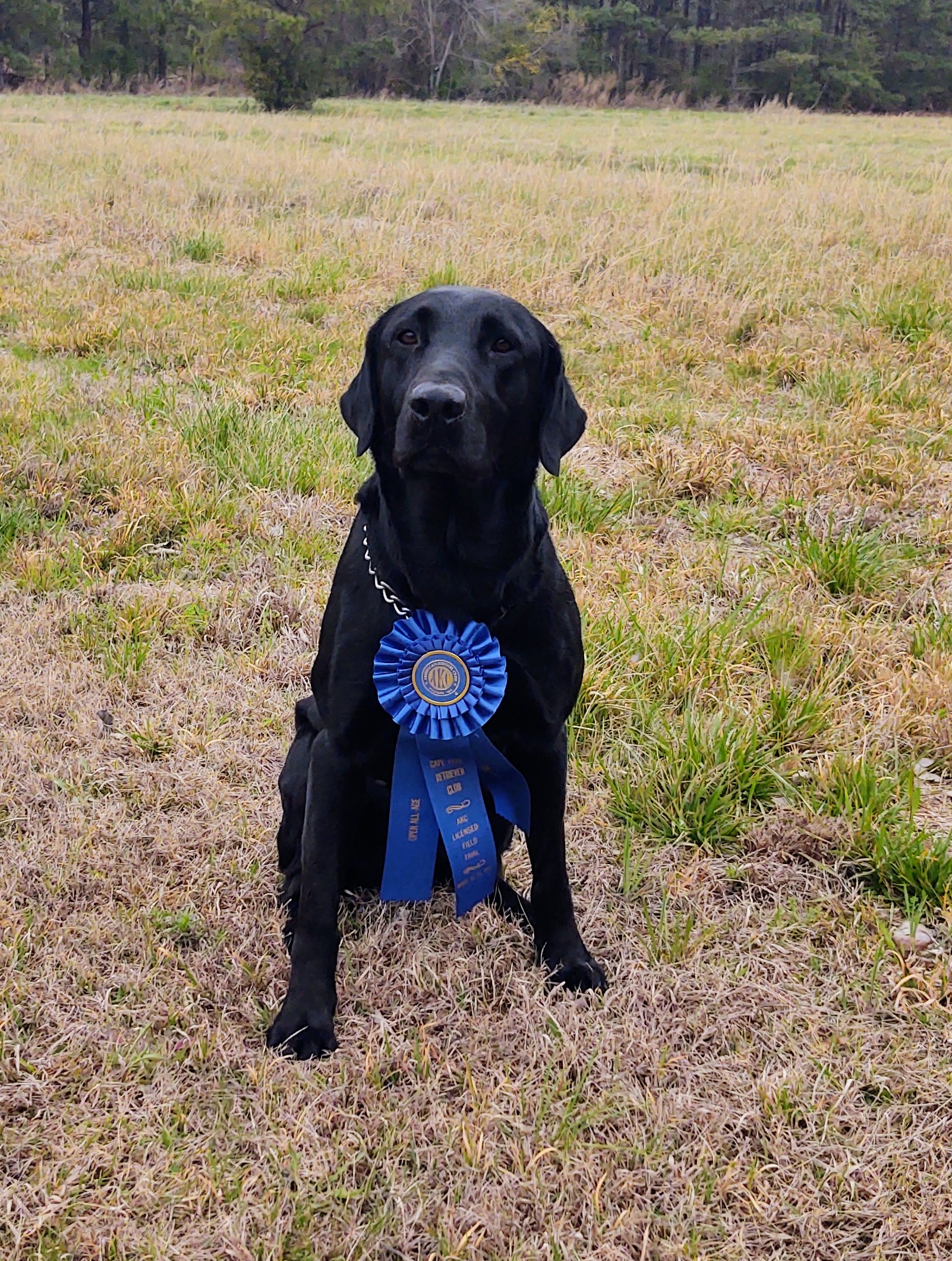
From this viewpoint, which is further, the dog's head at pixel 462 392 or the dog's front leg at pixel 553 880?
the dog's front leg at pixel 553 880

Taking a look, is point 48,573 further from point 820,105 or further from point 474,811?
point 820,105

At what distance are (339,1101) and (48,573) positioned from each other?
7.22ft

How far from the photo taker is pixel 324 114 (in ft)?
64.5

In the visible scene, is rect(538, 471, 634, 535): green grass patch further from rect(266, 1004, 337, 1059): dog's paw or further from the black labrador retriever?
rect(266, 1004, 337, 1059): dog's paw

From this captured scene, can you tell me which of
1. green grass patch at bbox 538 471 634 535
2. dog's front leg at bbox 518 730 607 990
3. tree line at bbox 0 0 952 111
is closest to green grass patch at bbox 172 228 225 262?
green grass patch at bbox 538 471 634 535

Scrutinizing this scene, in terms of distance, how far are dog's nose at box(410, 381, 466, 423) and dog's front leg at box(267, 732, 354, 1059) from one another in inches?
23.8

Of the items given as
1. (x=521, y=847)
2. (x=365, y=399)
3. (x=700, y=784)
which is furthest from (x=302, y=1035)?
(x=365, y=399)

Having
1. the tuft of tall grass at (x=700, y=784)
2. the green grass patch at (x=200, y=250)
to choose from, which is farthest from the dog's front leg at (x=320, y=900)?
the green grass patch at (x=200, y=250)

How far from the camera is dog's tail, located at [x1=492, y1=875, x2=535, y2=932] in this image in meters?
2.20

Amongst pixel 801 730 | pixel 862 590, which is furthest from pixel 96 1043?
pixel 862 590

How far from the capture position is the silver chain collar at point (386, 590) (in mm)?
1890

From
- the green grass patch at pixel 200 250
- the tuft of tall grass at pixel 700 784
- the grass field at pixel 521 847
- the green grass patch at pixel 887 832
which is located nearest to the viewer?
the grass field at pixel 521 847

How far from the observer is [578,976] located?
204cm

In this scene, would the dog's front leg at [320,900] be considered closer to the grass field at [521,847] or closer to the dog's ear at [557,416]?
the grass field at [521,847]
